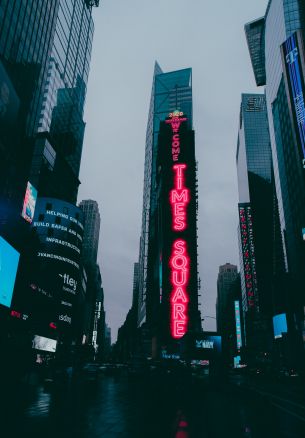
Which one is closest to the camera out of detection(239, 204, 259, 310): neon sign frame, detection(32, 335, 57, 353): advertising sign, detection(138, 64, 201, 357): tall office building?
detection(138, 64, 201, 357): tall office building

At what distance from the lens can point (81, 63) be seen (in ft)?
404

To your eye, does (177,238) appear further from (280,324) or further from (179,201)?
(280,324)

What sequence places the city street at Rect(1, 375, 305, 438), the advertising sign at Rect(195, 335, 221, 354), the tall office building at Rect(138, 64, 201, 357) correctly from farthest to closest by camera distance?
the tall office building at Rect(138, 64, 201, 357) < the advertising sign at Rect(195, 335, 221, 354) < the city street at Rect(1, 375, 305, 438)

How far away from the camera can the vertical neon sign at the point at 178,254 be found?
50750 millimetres

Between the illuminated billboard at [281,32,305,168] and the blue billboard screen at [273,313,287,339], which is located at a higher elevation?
the illuminated billboard at [281,32,305,168]

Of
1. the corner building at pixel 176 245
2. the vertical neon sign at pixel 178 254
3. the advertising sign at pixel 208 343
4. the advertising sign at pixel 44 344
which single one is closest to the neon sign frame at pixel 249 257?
the corner building at pixel 176 245

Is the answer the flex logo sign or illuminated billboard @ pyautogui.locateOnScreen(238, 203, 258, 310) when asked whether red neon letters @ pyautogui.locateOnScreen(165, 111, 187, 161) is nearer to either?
the flex logo sign

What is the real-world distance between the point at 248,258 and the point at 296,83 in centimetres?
11729

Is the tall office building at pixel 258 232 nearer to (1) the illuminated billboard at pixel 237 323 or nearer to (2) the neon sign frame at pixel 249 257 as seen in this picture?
(2) the neon sign frame at pixel 249 257

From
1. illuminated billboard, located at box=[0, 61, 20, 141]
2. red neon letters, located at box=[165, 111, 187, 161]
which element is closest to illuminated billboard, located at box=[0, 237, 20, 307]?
illuminated billboard, located at box=[0, 61, 20, 141]

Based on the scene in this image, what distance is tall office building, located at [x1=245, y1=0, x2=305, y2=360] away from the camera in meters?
49.6

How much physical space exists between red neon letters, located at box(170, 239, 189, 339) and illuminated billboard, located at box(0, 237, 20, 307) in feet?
86.8

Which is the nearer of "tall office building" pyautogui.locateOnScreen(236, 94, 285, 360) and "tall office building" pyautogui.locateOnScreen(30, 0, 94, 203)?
"tall office building" pyautogui.locateOnScreen(30, 0, 94, 203)

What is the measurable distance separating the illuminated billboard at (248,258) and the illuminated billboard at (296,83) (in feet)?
360
